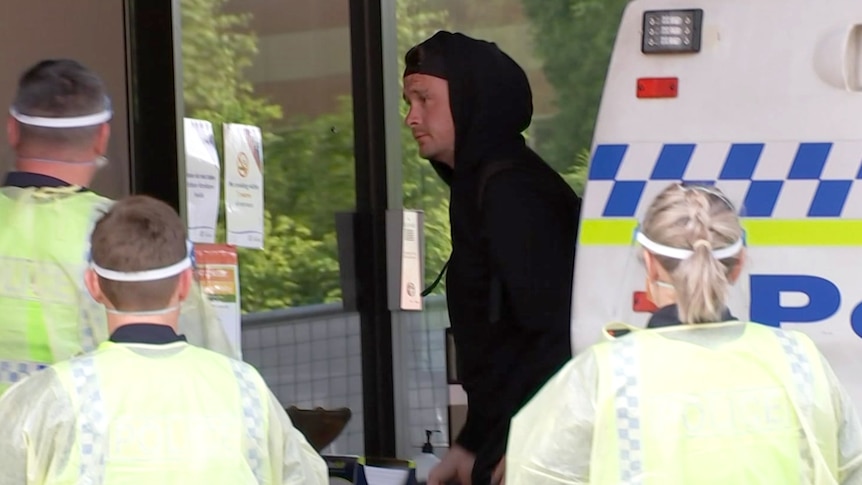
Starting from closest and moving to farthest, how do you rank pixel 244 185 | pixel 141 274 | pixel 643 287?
pixel 141 274
pixel 643 287
pixel 244 185

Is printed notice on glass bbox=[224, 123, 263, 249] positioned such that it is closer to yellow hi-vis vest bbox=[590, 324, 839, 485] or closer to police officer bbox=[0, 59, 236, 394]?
police officer bbox=[0, 59, 236, 394]

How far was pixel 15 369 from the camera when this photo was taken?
2.94 m

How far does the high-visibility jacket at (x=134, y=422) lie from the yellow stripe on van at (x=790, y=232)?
1.07m

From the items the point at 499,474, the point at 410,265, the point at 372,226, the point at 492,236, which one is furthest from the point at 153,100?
the point at 499,474

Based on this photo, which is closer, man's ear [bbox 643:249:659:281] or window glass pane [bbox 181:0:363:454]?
man's ear [bbox 643:249:659:281]

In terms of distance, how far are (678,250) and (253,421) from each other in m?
0.80

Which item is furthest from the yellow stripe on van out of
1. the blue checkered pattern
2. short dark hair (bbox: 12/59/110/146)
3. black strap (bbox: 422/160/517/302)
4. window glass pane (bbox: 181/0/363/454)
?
window glass pane (bbox: 181/0/363/454)

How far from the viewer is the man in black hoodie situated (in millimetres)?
3596

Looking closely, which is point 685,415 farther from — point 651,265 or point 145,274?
point 145,274

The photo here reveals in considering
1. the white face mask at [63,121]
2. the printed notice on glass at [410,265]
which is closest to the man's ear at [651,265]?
the white face mask at [63,121]

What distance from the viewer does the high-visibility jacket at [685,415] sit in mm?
2391

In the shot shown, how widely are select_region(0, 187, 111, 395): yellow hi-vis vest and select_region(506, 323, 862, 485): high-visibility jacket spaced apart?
1.01m

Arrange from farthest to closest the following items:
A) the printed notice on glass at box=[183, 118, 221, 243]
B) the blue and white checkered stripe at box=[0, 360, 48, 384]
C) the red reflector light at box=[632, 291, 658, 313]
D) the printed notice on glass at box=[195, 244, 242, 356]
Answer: the printed notice on glass at box=[183, 118, 221, 243] < the printed notice on glass at box=[195, 244, 242, 356] < the red reflector light at box=[632, 291, 658, 313] < the blue and white checkered stripe at box=[0, 360, 48, 384]

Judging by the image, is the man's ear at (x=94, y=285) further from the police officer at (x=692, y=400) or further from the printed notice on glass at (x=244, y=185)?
the printed notice on glass at (x=244, y=185)
